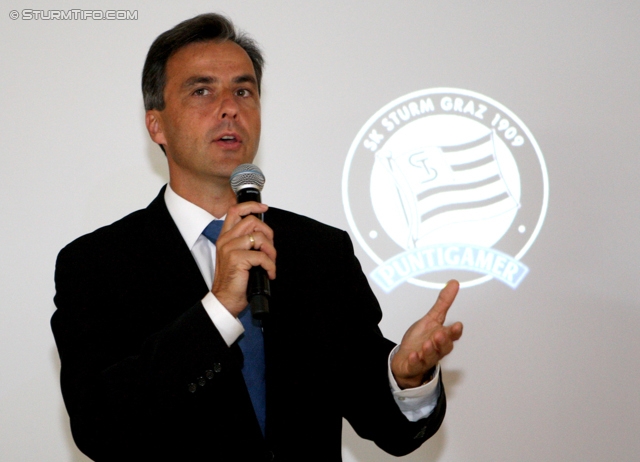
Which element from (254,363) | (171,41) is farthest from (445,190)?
(254,363)

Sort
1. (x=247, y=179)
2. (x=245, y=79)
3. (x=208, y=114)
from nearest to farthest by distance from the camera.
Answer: (x=247, y=179), (x=208, y=114), (x=245, y=79)

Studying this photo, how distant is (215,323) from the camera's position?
1779 mm

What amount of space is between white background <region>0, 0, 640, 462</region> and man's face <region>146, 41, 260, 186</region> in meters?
0.52

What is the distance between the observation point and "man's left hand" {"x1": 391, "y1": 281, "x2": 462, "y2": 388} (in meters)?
1.80

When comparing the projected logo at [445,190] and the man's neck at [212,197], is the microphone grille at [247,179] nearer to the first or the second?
the man's neck at [212,197]

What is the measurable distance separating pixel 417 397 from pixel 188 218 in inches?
32.0

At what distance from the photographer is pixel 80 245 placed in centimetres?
217

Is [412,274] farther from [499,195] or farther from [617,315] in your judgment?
[617,315]

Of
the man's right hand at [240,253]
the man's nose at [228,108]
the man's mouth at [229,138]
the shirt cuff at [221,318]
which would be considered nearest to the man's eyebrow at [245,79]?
the man's nose at [228,108]

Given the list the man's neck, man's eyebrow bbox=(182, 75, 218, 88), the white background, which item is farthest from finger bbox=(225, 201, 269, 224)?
the white background

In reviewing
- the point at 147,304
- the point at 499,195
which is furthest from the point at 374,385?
the point at 499,195

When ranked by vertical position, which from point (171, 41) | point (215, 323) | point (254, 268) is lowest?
point (215, 323)

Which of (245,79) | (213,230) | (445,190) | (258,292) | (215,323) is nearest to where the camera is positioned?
(258,292)

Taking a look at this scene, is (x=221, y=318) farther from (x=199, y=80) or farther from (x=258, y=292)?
(x=199, y=80)
